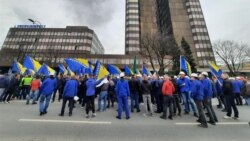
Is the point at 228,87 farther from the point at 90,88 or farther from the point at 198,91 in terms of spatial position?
the point at 90,88

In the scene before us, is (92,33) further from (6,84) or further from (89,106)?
(89,106)

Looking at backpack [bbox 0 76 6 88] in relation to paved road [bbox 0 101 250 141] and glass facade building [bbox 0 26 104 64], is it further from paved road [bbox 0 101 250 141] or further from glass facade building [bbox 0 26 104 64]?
glass facade building [bbox 0 26 104 64]

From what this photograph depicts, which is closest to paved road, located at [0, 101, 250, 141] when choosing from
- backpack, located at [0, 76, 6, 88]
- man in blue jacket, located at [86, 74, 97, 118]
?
man in blue jacket, located at [86, 74, 97, 118]

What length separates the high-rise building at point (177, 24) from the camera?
6212cm

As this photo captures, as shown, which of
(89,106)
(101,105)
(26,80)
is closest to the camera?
(89,106)

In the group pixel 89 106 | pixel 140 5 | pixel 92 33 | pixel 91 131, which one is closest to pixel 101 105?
pixel 89 106

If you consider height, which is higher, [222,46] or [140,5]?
[140,5]

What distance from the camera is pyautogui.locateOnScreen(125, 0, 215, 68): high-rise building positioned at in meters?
62.1

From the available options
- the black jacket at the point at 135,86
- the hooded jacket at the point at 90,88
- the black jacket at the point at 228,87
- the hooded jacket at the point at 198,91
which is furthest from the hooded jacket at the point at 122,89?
the black jacket at the point at 228,87

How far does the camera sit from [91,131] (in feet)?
18.2

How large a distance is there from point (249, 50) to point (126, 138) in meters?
51.7

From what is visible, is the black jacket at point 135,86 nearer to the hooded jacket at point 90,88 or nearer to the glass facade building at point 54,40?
the hooded jacket at point 90,88

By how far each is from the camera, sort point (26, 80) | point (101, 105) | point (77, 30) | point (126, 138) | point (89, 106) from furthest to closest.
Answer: point (77, 30), point (26, 80), point (101, 105), point (89, 106), point (126, 138)

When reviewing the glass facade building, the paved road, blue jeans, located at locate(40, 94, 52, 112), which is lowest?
the paved road
